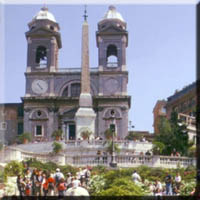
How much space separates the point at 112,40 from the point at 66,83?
8.30 m

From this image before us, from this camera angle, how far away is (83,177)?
97.1 feet

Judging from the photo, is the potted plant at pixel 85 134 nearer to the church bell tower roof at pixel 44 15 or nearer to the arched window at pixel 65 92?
the arched window at pixel 65 92

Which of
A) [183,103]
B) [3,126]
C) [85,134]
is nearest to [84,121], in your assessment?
[85,134]

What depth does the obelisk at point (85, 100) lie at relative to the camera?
206ft

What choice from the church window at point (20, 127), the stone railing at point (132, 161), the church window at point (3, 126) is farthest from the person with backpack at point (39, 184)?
the church window at point (20, 127)

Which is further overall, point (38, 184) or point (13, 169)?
point (13, 169)

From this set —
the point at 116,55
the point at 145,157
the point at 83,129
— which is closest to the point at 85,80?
the point at 83,129

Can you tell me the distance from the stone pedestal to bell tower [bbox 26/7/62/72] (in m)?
13.8

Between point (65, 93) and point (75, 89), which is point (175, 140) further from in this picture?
point (65, 93)

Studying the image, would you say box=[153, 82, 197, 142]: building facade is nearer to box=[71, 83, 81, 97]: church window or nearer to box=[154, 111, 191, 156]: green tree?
box=[71, 83, 81, 97]: church window

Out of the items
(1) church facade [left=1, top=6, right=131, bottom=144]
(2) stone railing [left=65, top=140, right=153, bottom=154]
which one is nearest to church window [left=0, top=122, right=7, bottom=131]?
(1) church facade [left=1, top=6, right=131, bottom=144]

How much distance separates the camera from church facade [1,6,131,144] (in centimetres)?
7406

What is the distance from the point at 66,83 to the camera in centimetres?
7612

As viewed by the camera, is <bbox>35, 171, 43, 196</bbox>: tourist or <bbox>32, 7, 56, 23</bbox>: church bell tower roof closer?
<bbox>35, 171, 43, 196</bbox>: tourist
